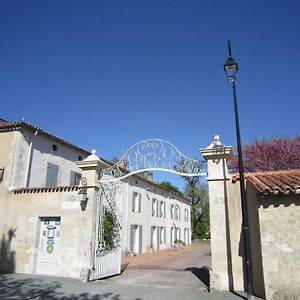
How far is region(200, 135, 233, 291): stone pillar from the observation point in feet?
30.5

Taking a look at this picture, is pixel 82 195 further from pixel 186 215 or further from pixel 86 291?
pixel 186 215

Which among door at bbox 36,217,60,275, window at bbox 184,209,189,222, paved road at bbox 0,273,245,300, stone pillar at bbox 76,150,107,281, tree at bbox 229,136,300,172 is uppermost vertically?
tree at bbox 229,136,300,172

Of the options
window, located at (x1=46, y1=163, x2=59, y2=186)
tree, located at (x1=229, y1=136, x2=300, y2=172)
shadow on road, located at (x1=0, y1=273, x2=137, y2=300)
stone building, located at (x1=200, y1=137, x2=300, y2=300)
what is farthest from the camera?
tree, located at (x1=229, y1=136, x2=300, y2=172)

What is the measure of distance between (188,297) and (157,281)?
2989 mm

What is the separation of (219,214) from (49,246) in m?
6.68

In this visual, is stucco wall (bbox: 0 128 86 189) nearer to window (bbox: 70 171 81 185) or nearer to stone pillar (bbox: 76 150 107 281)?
window (bbox: 70 171 81 185)

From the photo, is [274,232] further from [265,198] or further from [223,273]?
[223,273]

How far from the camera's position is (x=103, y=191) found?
40.7 feet

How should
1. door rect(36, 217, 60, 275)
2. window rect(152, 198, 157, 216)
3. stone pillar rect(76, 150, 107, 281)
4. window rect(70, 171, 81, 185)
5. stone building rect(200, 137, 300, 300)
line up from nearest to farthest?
stone building rect(200, 137, 300, 300), stone pillar rect(76, 150, 107, 281), door rect(36, 217, 60, 275), window rect(70, 171, 81, 185), window rect(152, 198, 157, 216)

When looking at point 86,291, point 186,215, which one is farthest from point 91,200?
point 186,215

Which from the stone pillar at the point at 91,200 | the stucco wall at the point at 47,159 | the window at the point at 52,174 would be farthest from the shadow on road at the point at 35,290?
the window at the point at 52,174

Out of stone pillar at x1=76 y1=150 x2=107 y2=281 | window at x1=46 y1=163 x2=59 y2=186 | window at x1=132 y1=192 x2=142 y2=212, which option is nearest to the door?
stone pillar at x1=76 y1=150 x2=107 y2=281

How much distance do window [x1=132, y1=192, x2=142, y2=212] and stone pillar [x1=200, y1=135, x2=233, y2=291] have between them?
13.9 m

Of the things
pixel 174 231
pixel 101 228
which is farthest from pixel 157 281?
pixel 174 231
